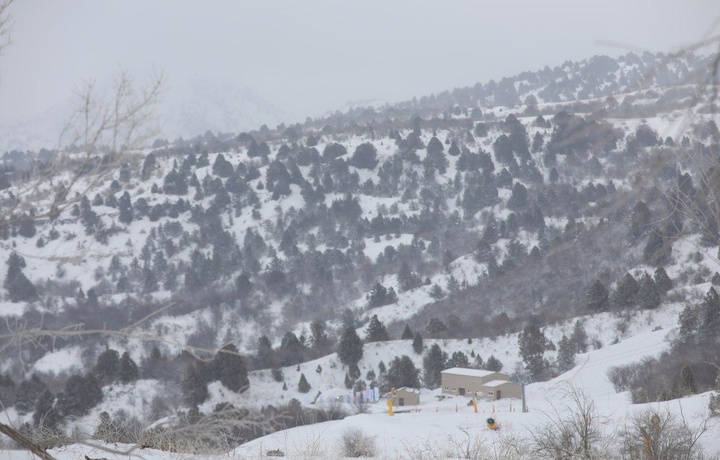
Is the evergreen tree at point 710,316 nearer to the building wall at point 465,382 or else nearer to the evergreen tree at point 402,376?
the building wall at point 465,382

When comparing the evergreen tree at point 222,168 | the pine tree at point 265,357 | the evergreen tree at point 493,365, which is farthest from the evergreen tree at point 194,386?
the evergreen tree at point 222,168

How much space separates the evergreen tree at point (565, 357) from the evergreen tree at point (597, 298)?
6.92 m

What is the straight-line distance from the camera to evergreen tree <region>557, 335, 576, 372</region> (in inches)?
1391

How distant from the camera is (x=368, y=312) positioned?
189ft

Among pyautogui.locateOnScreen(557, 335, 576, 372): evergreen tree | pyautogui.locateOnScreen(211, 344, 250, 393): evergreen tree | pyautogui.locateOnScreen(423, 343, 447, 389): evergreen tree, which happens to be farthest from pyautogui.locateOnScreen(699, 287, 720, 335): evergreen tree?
pyautogui.locateOnScreen(211, 344, 250, 393): evergreen tree

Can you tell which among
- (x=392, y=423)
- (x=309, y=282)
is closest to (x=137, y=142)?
(x=392, y=423)

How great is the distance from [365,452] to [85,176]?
7.51 meters

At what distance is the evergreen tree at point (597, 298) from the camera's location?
42656 millimetres

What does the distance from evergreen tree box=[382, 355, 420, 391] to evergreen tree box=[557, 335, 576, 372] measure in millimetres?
7468

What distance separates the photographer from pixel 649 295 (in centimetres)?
4088

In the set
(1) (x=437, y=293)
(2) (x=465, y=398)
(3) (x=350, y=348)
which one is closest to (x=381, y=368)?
(3) (x=350, y=348)

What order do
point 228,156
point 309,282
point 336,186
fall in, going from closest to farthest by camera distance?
point 309,282 → point 336,186 → point 228,156

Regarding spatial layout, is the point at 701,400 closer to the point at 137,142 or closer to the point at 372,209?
the point at 137,142

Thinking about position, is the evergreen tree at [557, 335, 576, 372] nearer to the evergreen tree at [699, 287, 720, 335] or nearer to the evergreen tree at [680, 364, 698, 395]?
the evergreen tree at [699, 287, 720, 335]
